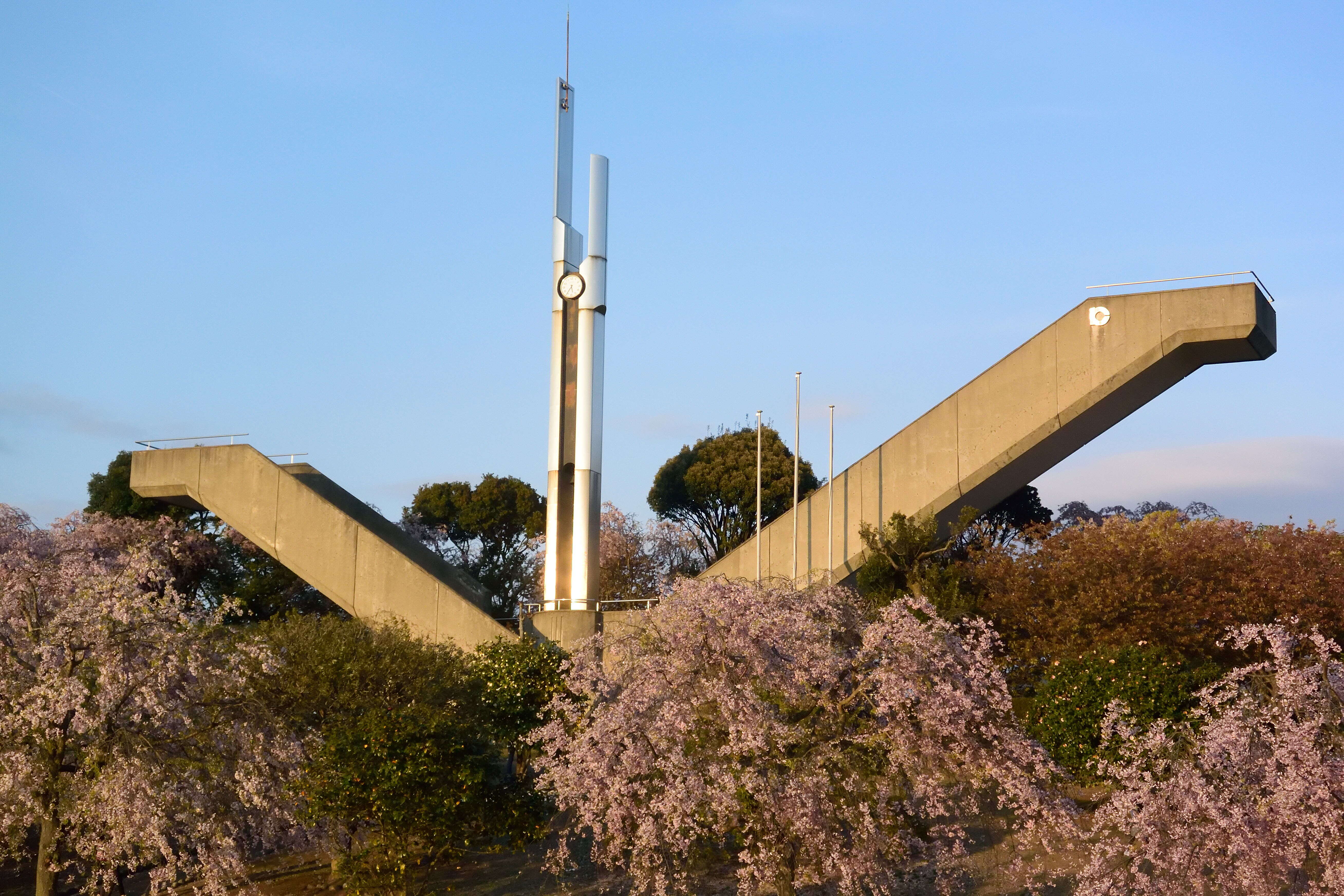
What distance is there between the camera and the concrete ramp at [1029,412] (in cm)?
2697

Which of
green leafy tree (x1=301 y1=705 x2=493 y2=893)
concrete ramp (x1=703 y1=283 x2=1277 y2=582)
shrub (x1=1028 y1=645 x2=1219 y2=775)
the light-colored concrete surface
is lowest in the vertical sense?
green leafy tree (x1=301 y1=705 x2=493 y2=893)

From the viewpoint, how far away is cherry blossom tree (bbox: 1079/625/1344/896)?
45.6 feet

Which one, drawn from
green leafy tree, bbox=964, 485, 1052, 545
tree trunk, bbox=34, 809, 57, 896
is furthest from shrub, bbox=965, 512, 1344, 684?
green leafy tree, bbox=964, 485, 1052, 545

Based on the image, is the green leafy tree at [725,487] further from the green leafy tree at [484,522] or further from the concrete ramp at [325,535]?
the concrete ramp at [325,535]

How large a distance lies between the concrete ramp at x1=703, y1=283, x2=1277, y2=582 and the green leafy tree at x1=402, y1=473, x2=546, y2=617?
25607 millimetres

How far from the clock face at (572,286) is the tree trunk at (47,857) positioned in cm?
1729

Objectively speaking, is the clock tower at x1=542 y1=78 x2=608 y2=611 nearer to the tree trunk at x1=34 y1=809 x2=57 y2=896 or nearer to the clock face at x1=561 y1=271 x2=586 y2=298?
the clock face at x1=561 y1=271 x2=586 y2=298

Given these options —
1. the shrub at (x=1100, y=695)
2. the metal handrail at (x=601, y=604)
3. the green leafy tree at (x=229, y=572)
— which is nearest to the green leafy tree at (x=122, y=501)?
the green leafy tree at (x=229, y=572)

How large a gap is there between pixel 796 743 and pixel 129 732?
8367mm

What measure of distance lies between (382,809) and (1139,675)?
13212mm

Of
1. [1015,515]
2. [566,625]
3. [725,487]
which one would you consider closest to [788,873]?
[566,625]

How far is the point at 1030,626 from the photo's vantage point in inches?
1122

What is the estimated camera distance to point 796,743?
16438mm

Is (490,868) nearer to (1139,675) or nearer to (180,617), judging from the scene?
(180,617)
